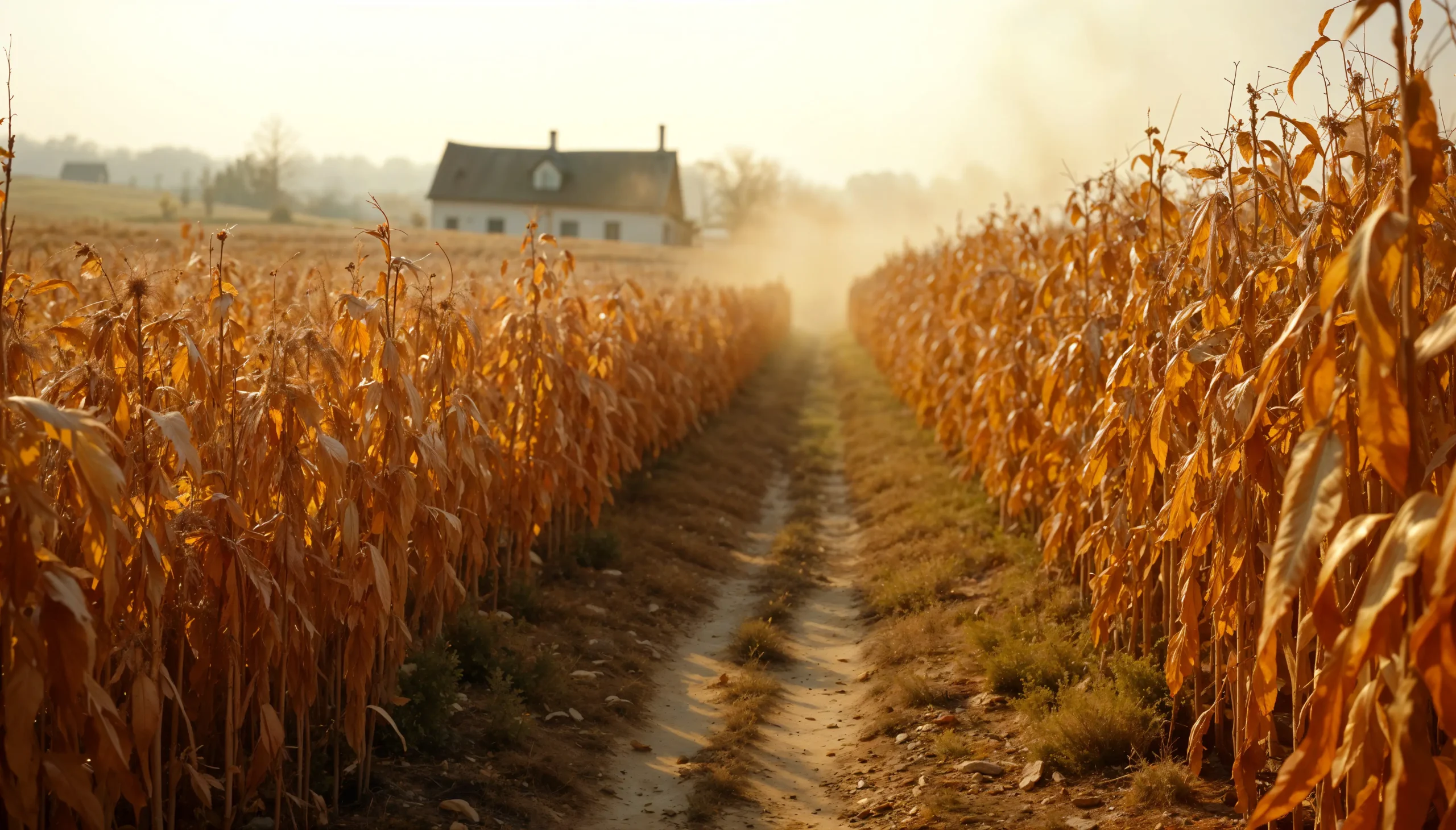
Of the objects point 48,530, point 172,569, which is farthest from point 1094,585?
point 48,530

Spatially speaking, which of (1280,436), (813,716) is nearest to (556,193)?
(813,716)

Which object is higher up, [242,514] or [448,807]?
[242,514]

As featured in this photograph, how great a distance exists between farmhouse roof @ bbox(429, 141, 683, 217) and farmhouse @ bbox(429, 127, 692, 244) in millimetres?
38

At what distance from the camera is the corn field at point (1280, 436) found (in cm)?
190

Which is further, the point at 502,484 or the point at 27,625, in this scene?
the point at 502,484

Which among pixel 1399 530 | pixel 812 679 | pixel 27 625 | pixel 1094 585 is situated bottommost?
pixel 812 679

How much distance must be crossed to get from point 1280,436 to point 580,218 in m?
50.1

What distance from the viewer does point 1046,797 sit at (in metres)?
4.17

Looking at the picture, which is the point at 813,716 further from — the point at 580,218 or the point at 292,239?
the point at 580,218

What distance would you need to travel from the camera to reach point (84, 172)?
8319 centimetres

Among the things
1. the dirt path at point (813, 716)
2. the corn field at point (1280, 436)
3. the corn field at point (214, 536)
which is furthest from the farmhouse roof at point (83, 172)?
the corn field at point (1280, 436)

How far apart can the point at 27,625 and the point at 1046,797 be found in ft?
11.6

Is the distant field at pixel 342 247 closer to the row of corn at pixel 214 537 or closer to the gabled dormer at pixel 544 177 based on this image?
the row of corn at pixel 214 537

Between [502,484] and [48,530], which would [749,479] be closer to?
[502,484]
